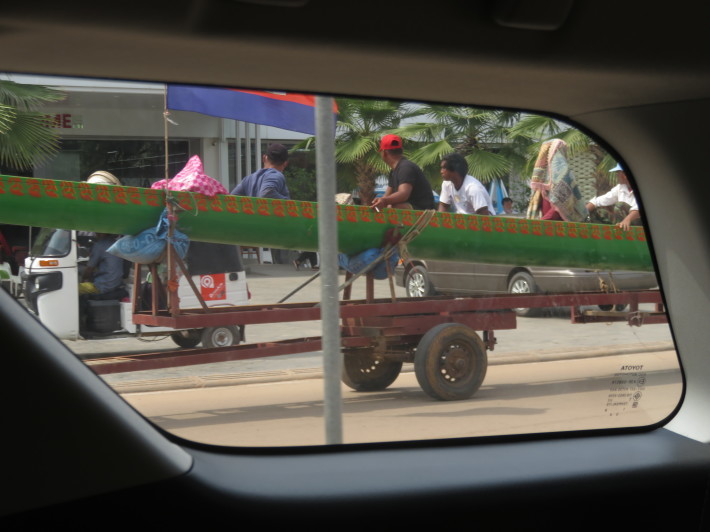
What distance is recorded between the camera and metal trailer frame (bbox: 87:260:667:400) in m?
2.94

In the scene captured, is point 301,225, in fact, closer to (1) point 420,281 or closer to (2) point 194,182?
(2) point 194,182

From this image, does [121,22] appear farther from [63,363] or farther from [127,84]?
[63,363]

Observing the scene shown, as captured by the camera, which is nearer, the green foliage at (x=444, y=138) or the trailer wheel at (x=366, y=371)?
the green foliage at (x=444, y=138)

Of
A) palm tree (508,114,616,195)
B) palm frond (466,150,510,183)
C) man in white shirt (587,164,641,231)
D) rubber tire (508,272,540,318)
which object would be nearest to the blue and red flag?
palm tree (508,114,616,195)

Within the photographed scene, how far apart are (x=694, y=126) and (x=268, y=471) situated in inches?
51.5

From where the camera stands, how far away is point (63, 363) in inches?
61.2

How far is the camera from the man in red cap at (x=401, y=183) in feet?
9.21

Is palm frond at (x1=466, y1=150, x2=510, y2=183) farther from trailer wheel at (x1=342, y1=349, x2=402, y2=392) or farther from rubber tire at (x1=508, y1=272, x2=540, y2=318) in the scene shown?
rubber tire at (x1=508, y1=272, x2=540, y2=318)

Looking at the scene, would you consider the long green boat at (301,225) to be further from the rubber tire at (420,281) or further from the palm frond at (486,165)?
the palm frond at (486,165)

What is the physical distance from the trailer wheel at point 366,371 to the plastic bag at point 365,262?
0.34 m

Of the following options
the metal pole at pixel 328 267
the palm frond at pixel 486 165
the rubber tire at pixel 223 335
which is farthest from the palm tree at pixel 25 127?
the palm frond at pixel 486 165

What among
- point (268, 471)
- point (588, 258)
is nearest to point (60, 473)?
point (268, 471)

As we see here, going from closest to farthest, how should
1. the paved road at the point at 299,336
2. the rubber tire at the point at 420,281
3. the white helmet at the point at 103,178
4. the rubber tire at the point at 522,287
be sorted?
1. the white helmet at the point at 103,178
2. the paved road at the point at 299,336
3. the rubber tire at the point at 420,281
4. the rubber tire at the point at 522,287

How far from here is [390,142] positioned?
9.08ft
